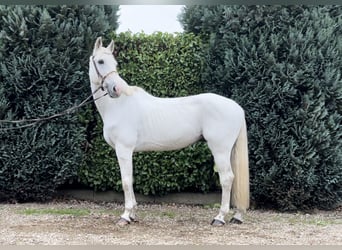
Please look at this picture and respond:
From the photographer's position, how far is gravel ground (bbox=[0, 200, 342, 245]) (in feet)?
12.1

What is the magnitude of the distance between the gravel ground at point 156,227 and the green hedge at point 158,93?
12.9 inches

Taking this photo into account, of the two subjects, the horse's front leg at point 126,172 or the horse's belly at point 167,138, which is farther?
the horse's belly at point 167,138

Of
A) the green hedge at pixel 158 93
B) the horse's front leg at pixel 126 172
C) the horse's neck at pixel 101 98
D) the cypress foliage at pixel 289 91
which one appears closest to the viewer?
the horse's front leg at pixel 126 172

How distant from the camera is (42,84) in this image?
5.24 m

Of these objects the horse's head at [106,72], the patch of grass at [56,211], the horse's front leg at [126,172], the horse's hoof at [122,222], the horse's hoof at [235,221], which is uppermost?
the horse's head at [106,72]

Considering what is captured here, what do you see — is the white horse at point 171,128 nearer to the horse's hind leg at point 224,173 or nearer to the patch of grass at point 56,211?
the horse's hind leg at point 224,173

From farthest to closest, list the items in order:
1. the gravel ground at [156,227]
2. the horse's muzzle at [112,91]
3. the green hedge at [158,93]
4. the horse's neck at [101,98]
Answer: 1. the green hedge at [158,93]
2. the horse's neck at [101,98]
3. the horse's muzzle at [112,91]
4. the gravel ground at [156,227]

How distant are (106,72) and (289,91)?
205 cm

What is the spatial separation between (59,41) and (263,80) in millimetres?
2321

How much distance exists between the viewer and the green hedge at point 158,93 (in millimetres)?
5371

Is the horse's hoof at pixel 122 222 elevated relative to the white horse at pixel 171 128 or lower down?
lower down

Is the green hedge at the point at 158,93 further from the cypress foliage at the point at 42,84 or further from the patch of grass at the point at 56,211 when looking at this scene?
the patch of grass at the point at 56,211

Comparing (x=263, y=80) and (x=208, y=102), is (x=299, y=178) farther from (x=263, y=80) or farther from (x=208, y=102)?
(x=208, y=102)

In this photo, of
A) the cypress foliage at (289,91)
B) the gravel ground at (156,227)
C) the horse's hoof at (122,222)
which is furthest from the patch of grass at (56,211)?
the cypress foliage at (289,91)
